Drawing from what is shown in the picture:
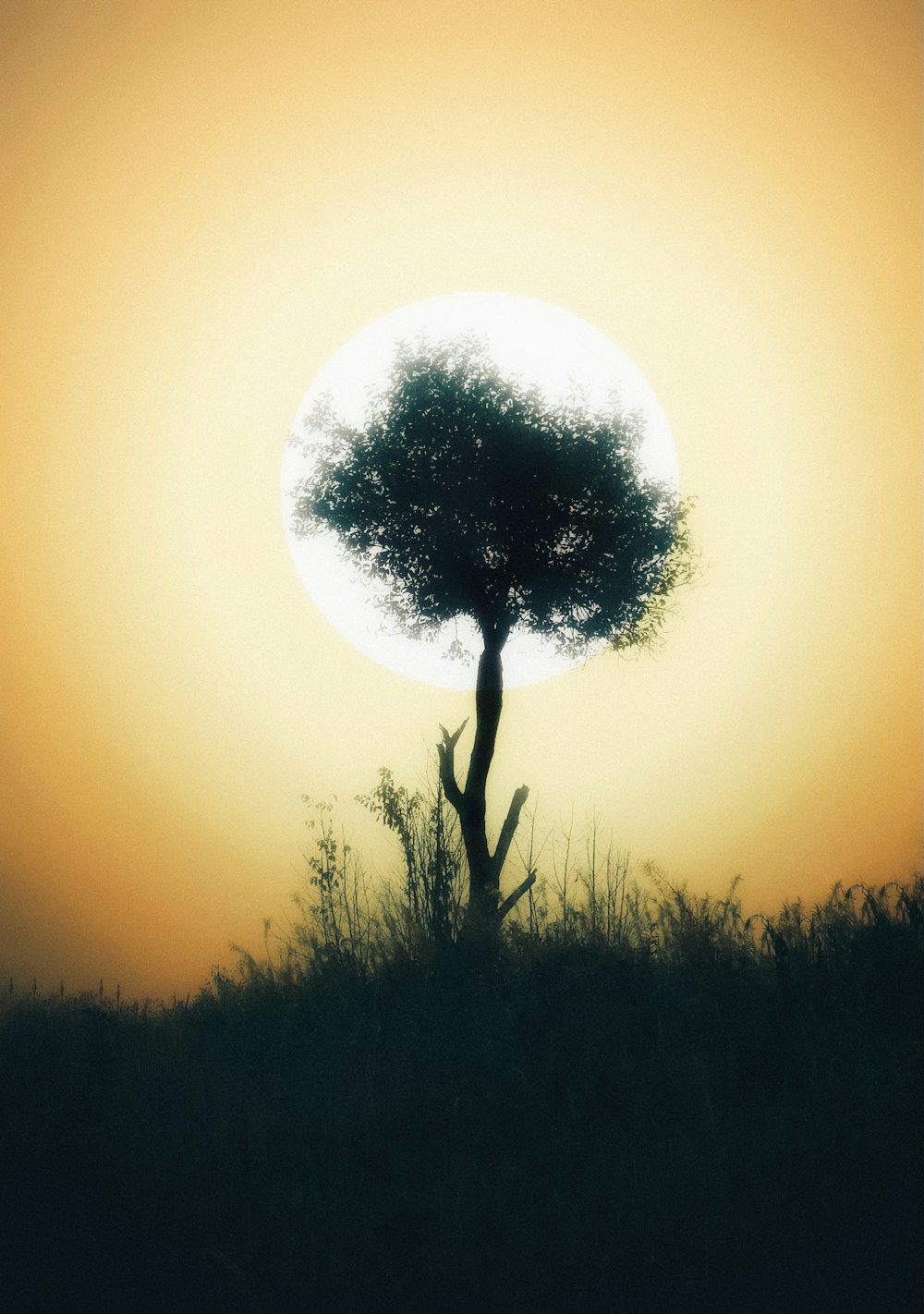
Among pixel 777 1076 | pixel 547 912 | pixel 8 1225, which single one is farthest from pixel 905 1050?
pixel 8 1225

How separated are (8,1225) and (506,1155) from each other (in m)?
3.96

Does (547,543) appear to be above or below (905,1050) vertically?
above

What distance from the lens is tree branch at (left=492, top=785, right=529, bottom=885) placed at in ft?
51.7

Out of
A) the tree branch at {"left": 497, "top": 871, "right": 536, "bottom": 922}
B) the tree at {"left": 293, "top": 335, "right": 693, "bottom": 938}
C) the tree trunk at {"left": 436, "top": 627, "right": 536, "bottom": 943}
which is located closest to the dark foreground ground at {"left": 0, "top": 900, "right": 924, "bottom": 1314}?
the tree branch at {"left": 497, "top": 871, "right": 536, "bottom": 922}

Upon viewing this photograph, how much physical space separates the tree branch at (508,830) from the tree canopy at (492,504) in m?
3.19

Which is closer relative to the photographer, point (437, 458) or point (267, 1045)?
point (267, 1045)

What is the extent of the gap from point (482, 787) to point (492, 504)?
218 inches

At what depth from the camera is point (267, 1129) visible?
24.2 feet

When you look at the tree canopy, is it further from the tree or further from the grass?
the grass

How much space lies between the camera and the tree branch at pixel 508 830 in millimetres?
15758

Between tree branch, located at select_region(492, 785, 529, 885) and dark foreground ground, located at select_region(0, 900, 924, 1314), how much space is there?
5171 mm

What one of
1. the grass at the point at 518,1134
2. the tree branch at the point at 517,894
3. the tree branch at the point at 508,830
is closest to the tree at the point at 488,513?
the tree branch at the point at 508,830

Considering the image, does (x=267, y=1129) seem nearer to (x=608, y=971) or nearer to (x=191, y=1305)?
(x=191, y=1305)

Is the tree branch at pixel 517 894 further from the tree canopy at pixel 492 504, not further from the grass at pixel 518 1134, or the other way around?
the tree canopy at pixel 492 504
